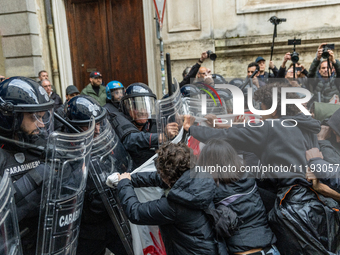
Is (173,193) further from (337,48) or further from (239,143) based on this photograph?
(337,48)

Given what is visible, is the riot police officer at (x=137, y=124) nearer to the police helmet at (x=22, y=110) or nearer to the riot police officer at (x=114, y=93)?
the riot police officer at (x=114, y=93)

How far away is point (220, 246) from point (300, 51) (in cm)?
571

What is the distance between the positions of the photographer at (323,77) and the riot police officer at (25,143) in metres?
3.38

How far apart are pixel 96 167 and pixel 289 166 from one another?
4.11 ft

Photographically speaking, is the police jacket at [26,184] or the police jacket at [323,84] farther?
the police jacket at [323,84]

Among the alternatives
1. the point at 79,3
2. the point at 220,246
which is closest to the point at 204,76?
the point at 220,246

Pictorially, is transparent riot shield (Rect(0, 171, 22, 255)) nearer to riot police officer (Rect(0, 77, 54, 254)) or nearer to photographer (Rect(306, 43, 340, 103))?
riot police officer (Rect(0, 77, 54, 254))

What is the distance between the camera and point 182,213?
1681 mm

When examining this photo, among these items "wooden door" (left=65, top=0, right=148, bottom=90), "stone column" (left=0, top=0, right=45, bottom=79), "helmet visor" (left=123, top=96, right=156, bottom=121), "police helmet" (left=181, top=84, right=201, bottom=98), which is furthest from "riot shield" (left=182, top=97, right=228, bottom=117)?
"stone column" (left=0, top=0, right=45, bottom=79)

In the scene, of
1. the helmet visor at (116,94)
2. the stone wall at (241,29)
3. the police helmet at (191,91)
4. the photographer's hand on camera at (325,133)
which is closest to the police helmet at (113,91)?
the helmet visor at (116,94)

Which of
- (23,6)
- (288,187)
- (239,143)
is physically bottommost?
(288,187)

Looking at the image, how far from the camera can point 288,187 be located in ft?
6.15

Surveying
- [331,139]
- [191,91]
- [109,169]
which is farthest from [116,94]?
[331,139]

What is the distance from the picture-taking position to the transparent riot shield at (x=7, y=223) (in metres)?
1.04
